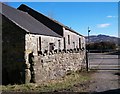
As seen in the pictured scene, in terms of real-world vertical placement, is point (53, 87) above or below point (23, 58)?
below

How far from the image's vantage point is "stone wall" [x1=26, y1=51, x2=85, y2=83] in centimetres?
Answer: 1422

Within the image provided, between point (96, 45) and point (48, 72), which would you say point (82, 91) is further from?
point (96, 45)

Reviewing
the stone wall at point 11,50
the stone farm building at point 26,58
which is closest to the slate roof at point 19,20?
the stone farm building at point 26,58

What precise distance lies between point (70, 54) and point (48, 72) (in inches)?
174

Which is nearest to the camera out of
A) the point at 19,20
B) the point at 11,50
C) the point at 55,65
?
the point at 11,50

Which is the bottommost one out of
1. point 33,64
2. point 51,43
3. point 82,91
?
point 82,91

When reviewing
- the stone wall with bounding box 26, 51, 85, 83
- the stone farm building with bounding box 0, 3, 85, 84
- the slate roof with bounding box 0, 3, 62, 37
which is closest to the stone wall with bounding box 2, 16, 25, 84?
the stone farm building with bounding box 0, 3, 85, 84

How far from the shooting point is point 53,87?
1231 cm

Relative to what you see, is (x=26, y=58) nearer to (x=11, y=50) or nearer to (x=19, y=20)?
(x=11, y=50)

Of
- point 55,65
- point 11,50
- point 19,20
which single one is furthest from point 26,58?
point 19,20

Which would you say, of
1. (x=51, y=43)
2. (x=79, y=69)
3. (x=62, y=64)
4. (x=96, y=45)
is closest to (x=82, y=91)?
(x=62, y=64)

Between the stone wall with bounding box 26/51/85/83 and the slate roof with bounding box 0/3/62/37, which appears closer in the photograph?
the stone wall with bounding box 26/51/85/83

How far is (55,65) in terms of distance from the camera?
52.9ft

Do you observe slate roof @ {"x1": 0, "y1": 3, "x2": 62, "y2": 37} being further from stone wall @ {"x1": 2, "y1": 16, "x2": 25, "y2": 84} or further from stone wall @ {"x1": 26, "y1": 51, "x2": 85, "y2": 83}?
stone wall @ {"x1": 26, "y1": 51, "x2": 85, "y2": 83}
